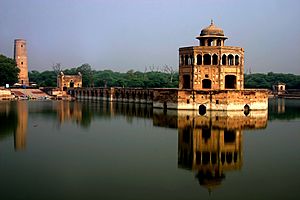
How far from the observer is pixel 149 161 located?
11102 millimetres

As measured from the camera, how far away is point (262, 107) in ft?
88.6

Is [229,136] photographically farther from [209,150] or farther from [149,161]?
[149,161]

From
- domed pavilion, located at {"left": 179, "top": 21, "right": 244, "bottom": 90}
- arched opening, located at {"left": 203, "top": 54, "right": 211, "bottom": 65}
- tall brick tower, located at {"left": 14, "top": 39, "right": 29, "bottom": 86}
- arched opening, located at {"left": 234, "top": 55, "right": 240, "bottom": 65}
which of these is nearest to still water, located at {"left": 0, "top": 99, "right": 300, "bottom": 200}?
domed pavilion, located at {"left": 179, "top": 21, "right": 244, "bottom": 90}

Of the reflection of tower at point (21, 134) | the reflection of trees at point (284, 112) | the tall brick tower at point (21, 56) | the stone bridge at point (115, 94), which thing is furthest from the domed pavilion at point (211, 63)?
the tall brick tower at point (21, 56)

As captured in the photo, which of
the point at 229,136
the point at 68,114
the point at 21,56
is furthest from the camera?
the point at 21,56

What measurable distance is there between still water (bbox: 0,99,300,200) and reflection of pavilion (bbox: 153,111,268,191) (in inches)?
1.1

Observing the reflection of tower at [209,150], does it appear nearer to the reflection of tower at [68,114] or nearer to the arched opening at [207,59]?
the reflection of tower at [68,114]

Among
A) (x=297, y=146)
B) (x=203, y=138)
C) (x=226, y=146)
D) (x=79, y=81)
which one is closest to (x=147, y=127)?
(x=203, y=138)

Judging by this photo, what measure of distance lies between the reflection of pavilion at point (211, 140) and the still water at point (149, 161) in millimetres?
28

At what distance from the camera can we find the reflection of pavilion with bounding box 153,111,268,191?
1051 cm

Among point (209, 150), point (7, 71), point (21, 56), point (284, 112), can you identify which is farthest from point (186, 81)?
point (21, 56)

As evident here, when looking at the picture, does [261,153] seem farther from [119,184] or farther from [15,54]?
[15,54]

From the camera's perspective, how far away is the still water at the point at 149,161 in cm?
834

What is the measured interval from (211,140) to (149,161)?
4480mm
